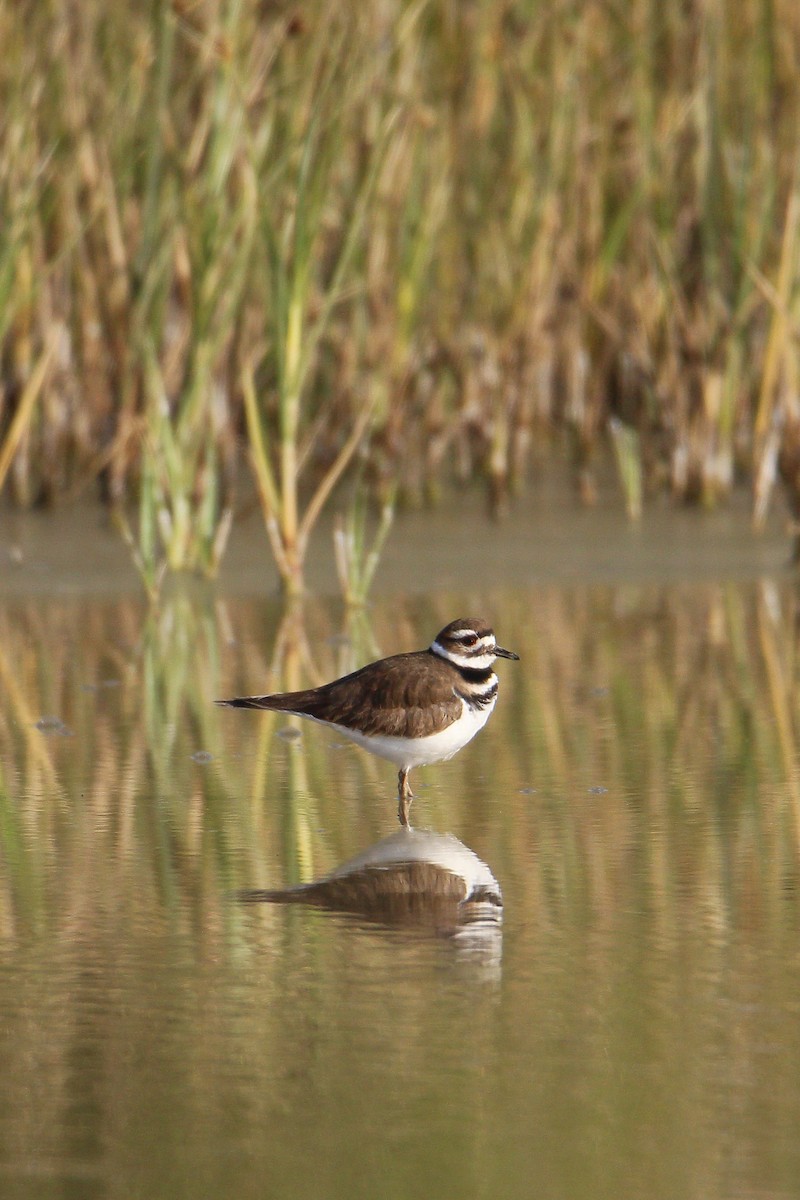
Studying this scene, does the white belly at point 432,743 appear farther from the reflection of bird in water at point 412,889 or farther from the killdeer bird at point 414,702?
the reflection of bird in water at point 412,889

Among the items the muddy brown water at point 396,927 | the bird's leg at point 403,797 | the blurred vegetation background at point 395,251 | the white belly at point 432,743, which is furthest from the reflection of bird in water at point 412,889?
the blurred vegetation background at point 395,251

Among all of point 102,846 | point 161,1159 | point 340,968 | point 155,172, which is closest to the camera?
point 161,1159

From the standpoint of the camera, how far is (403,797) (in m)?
4.55

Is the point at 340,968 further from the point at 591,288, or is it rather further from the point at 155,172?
the point at 591,288

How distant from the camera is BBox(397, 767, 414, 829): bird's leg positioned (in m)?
4.48

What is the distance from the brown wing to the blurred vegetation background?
2.29 meters

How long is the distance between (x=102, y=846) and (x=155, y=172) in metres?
4.06

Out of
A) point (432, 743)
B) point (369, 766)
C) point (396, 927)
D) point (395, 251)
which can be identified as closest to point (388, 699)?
point (432, 743)

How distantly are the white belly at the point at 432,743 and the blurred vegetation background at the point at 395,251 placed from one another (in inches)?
98.5

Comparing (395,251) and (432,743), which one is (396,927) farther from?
(395,251)

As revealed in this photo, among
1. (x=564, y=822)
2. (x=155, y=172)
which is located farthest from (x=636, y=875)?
(x=155, y=172)

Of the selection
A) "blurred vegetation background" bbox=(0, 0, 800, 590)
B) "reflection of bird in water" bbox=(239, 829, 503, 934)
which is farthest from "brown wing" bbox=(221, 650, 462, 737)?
"blurred vegetation background" bbox=(0, 0, 800, 590)

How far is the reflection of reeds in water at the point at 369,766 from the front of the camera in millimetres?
3896

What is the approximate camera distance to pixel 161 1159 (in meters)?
2.54
